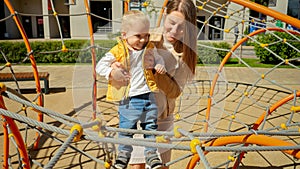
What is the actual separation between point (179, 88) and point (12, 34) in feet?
47.0

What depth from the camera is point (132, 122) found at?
3.23ft

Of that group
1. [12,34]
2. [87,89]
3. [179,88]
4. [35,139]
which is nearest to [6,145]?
[35,139]

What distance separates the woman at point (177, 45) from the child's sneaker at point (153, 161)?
0.68 ft

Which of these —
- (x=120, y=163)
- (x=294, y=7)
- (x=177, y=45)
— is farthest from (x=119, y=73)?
(x=294, y=7)

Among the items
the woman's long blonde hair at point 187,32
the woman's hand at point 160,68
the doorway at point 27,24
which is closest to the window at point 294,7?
the doorway at point 27,24

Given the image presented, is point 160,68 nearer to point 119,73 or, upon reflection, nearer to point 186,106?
point 119,73

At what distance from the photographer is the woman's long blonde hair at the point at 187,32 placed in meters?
0.92

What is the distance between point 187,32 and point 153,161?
0.48 m

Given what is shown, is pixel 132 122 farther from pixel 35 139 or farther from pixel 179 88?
pixel 35 139

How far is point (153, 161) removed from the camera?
105 cm

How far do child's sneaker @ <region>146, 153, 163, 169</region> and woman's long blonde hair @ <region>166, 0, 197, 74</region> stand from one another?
0.36 metres

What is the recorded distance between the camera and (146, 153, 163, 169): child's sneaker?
1039 millimetres

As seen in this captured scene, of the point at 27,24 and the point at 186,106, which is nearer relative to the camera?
the point at 186,106

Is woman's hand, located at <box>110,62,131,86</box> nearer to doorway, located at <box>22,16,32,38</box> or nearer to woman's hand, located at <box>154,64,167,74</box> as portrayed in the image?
woman's hand, located at <box>154,64,167,74</box>
